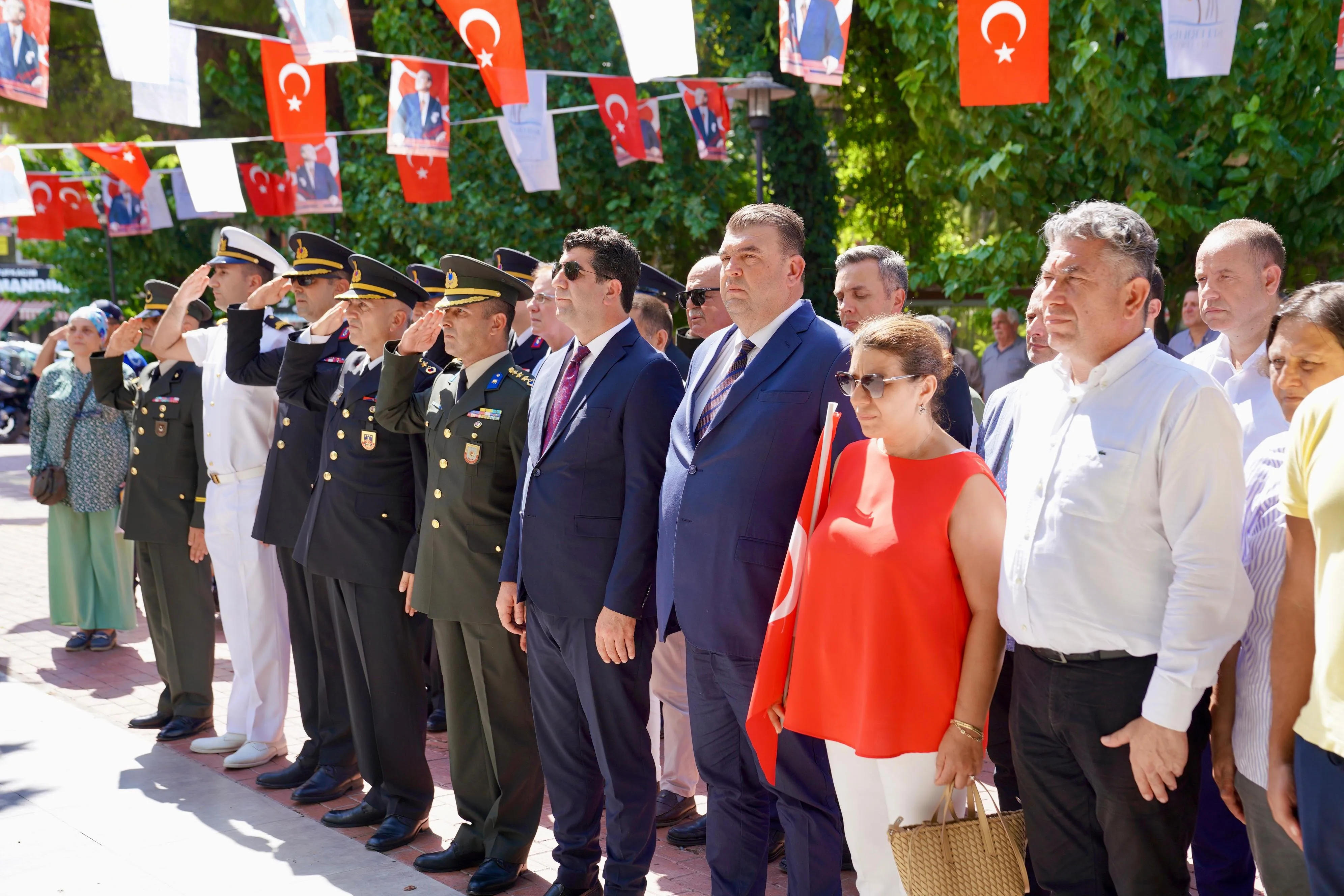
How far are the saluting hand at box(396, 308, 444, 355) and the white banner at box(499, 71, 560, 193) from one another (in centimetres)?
595

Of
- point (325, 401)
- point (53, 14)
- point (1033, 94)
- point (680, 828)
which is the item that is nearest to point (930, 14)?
point (1033, 94)

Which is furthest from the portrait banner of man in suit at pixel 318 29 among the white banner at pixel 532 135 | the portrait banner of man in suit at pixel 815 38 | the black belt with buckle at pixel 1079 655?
the black belt with buckle at pixel 1079 655

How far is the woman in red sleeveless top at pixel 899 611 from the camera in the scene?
288 centimetres

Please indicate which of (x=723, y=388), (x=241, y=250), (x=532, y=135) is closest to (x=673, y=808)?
(x=723, y=388)

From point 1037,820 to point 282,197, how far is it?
42.2 feet

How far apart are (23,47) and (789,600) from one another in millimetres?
6820

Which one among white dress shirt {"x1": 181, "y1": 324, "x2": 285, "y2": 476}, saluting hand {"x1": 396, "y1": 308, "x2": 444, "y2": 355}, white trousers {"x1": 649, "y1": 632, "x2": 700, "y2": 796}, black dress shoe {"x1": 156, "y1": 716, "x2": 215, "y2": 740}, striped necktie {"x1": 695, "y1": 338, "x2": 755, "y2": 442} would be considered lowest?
black dress shoe {"x1": 156, "y1": 716, "x2": 215, "y2": 740}

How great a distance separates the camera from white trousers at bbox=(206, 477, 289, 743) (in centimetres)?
557

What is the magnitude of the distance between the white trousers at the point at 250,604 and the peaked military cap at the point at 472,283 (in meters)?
1.85

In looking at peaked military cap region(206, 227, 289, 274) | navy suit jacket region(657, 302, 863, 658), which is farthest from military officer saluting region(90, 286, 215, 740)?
navy suit jacket region(657, 302, 863, 658)

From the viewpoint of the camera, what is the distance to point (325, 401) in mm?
5062

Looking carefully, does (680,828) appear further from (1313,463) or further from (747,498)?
(1313,463)

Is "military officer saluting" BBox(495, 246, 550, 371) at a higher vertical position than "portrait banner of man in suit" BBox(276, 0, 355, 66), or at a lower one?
lower

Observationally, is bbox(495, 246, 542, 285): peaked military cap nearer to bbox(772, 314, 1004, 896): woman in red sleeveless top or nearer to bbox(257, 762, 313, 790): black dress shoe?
bbox(257, 762, 313, 790): black dress shoe
